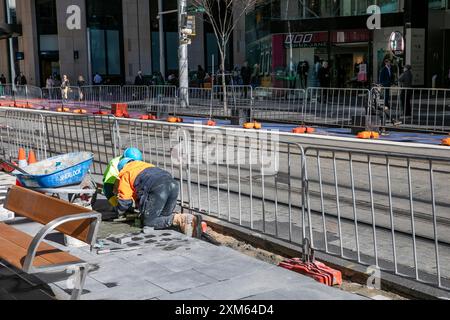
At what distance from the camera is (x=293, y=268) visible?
546cm

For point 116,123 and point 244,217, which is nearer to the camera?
point 244,217

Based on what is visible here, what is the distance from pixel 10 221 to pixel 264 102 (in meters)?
13.9

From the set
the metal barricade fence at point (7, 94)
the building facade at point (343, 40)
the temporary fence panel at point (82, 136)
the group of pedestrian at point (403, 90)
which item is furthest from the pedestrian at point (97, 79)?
the temporary fence panel at point (82, 136)

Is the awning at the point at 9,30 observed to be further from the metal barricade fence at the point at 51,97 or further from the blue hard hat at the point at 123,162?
the blue hard hat at the point at 123,162

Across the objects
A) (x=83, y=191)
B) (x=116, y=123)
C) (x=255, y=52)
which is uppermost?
(x=255, y=52)

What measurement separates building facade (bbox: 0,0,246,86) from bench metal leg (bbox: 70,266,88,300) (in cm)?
3698

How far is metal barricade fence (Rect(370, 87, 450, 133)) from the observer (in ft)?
52.5

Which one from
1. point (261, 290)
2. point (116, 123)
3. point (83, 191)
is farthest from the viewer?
point (116, 123)

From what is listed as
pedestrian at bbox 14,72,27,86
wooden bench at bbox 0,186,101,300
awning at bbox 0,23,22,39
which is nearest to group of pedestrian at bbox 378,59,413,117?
wooden bench at bbox 0,186,101,300

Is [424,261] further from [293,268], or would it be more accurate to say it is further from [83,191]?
[83,191]

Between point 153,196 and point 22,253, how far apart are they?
2249 mm

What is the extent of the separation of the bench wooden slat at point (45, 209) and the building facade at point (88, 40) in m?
35.6
